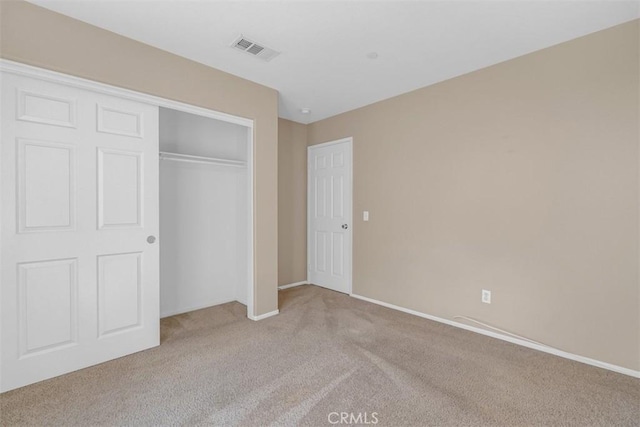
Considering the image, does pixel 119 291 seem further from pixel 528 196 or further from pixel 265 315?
pixel 528 196

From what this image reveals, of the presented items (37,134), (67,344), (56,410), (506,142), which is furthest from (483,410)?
(37,134)

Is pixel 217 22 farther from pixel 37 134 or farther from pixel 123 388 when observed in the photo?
pixel 123 388

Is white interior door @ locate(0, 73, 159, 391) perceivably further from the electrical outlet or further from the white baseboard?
the electrical outlet

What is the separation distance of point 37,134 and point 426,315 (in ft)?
12.3

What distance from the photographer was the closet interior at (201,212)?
3.20 metres

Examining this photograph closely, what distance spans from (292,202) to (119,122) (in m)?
2.50

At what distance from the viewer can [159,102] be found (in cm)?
246

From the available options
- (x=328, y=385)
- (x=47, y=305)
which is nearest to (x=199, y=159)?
(x=47, y=305)

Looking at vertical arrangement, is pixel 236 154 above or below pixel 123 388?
above

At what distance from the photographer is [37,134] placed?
6.41 ft

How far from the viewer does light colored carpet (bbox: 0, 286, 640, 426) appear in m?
1.66

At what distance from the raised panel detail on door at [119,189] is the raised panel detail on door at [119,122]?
0.16m

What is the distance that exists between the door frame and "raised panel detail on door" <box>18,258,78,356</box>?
4.17ft

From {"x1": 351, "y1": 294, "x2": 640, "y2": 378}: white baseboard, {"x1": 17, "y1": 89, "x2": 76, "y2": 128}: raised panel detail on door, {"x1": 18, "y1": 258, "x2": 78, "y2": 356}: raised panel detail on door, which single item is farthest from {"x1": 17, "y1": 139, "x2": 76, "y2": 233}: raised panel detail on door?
{"x1": 351, "y1": 294, "x2": 640, "y2": 378}: white baseboard
